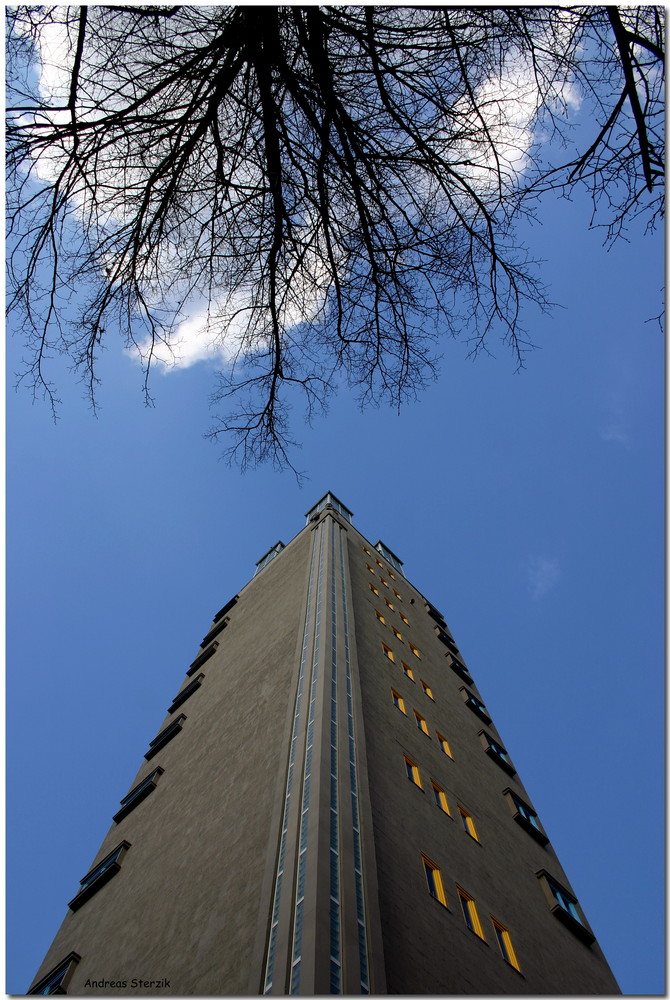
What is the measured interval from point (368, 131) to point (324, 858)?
8.65m

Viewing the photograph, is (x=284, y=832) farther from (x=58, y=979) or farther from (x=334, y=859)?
(x=58, y=979)

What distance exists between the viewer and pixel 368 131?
637 centimetres

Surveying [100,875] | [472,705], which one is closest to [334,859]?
[100,875]

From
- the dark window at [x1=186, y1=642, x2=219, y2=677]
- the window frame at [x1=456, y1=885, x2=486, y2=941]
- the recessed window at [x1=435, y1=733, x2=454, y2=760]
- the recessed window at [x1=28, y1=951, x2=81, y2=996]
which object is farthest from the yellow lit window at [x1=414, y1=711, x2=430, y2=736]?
the dark window at [x1=186, y1=642, x2=219, y2=677]

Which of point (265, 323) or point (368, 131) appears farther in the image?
point (265, 323)

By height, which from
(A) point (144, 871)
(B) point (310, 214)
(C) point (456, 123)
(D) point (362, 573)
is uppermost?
(D) point (362, 573)

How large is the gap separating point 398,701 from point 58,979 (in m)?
9.24

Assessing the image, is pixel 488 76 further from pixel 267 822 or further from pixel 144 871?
pixel 144 871

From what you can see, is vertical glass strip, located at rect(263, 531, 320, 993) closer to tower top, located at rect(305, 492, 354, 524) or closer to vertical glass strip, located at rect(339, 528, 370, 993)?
vertical glass strip, located at rect(339, 528, 370, 993)

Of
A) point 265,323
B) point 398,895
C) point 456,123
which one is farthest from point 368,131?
point 398,895

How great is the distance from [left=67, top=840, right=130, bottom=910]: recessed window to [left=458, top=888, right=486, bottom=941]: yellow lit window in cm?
744

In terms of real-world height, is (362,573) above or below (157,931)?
above

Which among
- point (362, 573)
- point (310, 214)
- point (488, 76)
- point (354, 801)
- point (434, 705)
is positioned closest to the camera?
point (488, 76)

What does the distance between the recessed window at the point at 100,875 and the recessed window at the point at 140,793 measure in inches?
73.8
